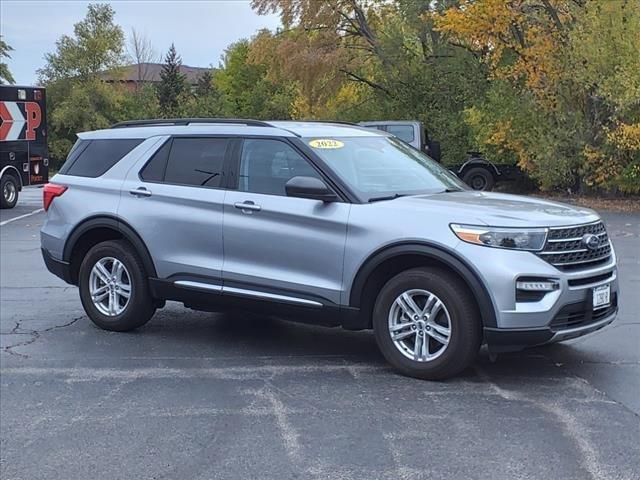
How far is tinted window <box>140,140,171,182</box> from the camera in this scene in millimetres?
6648

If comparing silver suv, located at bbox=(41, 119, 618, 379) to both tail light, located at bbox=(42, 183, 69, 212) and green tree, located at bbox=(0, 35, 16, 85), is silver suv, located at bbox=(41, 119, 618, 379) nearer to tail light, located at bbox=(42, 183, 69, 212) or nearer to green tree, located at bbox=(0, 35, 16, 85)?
tail light, located at bbox=(42, 183, 69, 212)

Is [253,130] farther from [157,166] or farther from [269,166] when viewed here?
[157,166]

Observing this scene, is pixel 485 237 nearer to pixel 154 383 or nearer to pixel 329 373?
pixel 329 373

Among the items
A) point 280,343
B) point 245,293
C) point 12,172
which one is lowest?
point 280,343

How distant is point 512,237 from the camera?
196 inches

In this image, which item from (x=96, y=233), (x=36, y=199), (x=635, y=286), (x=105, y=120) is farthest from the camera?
(x=105, y=120)

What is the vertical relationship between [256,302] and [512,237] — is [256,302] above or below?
below

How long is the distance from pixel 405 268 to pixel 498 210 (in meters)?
0.75

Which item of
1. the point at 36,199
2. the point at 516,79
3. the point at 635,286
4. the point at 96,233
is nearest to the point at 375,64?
the point at 516,79

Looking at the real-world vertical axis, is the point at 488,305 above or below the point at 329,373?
above

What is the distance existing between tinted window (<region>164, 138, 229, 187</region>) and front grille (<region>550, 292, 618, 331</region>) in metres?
2.79

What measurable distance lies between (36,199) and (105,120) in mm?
31383

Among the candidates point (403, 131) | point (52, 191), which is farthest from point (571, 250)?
point (403, 131)

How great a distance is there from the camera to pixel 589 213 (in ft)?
18.2
